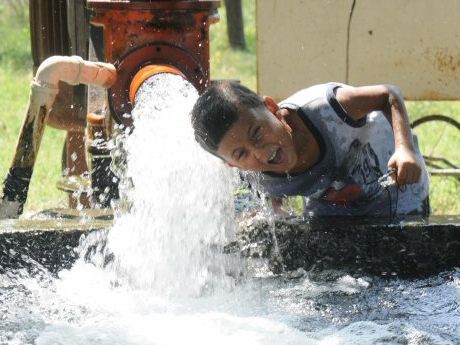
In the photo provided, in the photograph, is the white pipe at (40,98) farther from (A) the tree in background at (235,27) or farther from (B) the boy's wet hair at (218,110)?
(A) the tree in background at (235,27)

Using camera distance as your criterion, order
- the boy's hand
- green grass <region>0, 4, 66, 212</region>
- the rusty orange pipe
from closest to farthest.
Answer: the boy's hand
the rusty orange pipe
green grass <region>0, 4, 66, 212</region>

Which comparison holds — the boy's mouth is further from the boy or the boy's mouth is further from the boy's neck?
the boy's neck

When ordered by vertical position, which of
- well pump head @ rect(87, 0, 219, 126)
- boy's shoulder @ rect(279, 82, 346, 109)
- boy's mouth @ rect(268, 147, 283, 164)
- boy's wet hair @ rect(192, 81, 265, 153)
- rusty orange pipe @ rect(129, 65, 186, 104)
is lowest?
boy's mouth @ rect(268, 147, 283, 164)

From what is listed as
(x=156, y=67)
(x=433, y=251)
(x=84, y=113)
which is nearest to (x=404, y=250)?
(x=433, y=251)

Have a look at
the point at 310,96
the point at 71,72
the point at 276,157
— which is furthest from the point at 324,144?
the point at 71,72

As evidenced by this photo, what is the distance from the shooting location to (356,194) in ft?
12.4

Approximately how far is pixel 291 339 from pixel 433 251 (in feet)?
2.44

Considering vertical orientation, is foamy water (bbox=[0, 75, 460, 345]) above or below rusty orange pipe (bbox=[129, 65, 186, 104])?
below

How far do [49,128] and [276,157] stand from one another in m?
5.26

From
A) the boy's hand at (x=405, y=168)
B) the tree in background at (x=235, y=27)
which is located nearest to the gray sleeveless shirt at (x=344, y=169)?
the boy's hand at (x=405, y=168)

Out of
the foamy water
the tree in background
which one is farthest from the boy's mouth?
the tree in background

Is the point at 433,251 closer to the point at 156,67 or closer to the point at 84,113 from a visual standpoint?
the point at 156,67

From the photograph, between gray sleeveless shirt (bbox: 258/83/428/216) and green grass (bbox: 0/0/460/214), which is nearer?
gray sleeveless shirt (bbox: 258/83/428/216)

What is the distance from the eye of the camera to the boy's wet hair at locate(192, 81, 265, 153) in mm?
3371
